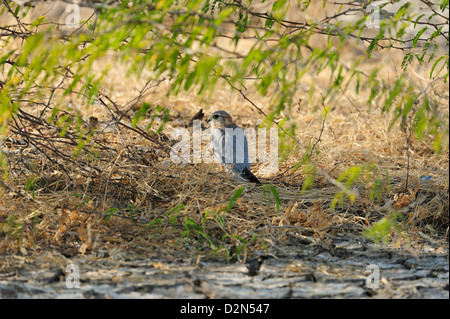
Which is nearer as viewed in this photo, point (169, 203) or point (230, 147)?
point (169, 203)

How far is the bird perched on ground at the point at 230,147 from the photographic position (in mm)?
4816

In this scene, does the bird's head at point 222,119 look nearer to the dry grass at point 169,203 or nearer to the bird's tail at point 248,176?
the dry grass at point 169,203

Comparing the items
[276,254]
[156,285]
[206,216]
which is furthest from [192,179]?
[156,285]

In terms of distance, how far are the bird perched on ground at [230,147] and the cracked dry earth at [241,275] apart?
4.76 feet

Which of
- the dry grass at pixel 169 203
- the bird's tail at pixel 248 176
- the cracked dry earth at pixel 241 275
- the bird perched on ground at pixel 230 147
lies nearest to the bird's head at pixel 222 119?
the bird perched on ground at pixel 230 147

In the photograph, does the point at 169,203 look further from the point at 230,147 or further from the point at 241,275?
the point at 230,147

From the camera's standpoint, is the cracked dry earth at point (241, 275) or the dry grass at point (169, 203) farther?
the dry grass at point (169, 203)

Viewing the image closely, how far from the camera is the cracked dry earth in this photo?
112 inches

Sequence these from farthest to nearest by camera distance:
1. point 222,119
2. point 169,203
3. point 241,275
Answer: point 222,119 < point 169,203 < point 241,275

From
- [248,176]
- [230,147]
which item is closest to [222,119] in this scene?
[230,147]

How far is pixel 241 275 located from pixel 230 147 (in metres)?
2.29

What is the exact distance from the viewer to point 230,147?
520 cm

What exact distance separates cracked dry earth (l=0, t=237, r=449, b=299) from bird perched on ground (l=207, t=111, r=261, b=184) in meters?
1.45

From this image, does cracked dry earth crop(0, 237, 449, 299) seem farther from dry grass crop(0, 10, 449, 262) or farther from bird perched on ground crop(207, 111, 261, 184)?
bird perched on ground crop(207, 111, 261, 184)
